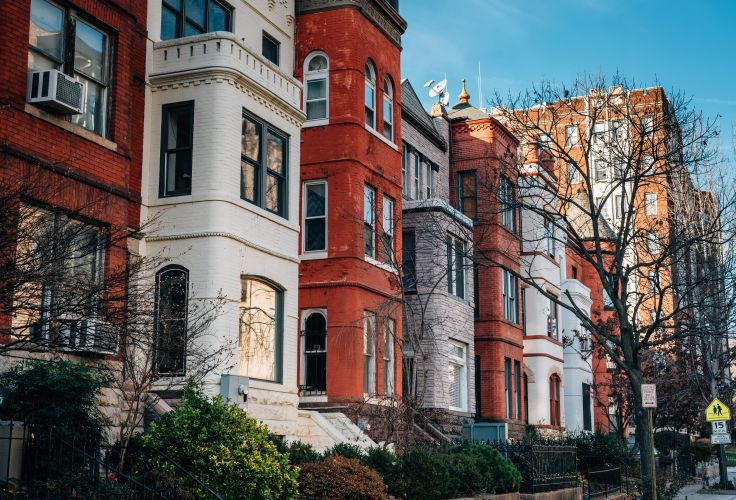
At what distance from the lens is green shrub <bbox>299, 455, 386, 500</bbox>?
15.3 m

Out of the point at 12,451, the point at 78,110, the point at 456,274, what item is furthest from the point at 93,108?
the point at 456,274

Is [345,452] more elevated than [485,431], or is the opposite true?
[485,431]

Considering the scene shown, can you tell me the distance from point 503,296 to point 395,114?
10.0 meters

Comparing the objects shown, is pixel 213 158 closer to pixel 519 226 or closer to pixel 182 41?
pixel 182 41

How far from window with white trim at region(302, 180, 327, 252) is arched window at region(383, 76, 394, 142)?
329 cm

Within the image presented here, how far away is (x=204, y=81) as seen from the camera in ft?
64.8

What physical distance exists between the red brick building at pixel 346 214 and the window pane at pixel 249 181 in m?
4.46

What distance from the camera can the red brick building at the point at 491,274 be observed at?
3397 cm

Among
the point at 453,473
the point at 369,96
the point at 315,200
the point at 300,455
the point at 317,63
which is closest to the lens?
the point at 300,455

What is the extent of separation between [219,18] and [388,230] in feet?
25.4

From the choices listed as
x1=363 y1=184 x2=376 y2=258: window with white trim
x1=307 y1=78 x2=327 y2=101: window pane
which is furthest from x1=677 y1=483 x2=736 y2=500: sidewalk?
x1=307 y1=78 x2=327 y2=101: window pane

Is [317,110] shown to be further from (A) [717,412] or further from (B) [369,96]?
(A) [717,412]

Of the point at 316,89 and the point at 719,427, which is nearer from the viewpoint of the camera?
the point at 316,89

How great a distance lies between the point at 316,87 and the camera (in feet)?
85.6
